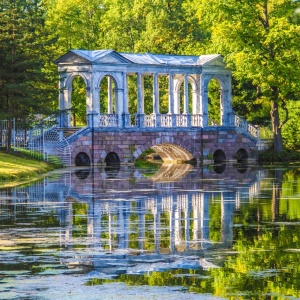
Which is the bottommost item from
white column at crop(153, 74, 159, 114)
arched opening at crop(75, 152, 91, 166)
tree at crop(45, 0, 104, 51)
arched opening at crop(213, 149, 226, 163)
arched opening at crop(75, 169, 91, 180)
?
arched opening at crop(75, 169, 91, 180)

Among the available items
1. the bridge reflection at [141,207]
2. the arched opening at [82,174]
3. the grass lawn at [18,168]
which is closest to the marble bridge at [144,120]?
the grass lawn at [18,168]

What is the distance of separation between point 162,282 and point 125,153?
50.8 metres

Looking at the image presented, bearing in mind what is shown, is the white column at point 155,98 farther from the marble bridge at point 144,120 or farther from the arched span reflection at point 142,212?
the arched span reflection at point 142,212

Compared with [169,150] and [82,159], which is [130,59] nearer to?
[82,159]

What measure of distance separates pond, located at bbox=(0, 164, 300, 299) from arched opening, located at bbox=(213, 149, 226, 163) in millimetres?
32994

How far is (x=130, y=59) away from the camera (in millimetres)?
68125

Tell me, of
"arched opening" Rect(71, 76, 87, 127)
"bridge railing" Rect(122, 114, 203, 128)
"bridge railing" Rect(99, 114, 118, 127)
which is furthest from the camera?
"arched opening" Rect(71, 76, 87, 127)

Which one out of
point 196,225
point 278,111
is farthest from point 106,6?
point 196,225

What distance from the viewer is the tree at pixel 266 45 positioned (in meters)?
68.9

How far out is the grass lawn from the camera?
44275mm

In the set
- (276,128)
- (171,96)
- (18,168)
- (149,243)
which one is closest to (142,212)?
(149,243)

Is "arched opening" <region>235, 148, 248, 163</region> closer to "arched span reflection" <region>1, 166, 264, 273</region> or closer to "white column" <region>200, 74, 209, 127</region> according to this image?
"white column" <region>200, 74, 209, 127</region>

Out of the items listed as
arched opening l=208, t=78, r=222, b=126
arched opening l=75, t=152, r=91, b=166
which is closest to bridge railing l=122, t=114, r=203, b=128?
arched opening l=75, t=152, r=91, b=166

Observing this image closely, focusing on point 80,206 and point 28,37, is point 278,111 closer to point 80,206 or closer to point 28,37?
point 28,37
